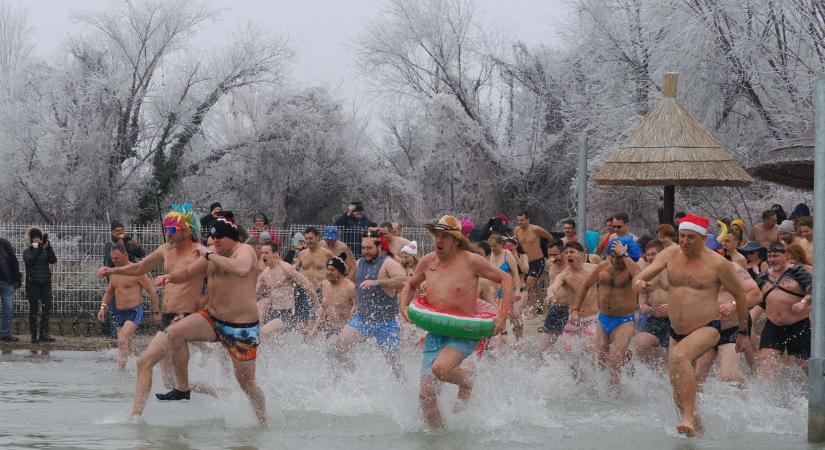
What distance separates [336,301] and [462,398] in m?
3.96

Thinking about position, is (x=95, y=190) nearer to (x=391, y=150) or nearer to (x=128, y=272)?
(x=391, y=150)

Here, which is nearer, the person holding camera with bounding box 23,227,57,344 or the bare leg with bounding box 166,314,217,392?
the bare leg with bounding box 166,314,217,392

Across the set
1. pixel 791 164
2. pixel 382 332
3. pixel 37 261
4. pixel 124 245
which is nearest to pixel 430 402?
pixel 382 332

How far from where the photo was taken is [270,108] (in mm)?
33688

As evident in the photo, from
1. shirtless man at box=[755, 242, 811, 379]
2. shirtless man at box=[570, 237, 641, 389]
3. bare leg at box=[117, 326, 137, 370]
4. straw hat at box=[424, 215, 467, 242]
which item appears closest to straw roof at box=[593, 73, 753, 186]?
shirtless man at box=[570, 237, 641, 389]

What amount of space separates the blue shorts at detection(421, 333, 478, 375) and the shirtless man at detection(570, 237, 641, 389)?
3102mm

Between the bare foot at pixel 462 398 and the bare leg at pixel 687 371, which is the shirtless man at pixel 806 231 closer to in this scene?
the bare leg at pixel 687 371

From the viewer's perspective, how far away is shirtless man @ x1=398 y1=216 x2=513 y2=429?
9.92 metres

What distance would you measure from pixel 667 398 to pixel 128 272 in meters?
5.06

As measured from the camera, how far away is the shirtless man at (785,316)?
38.6 ft

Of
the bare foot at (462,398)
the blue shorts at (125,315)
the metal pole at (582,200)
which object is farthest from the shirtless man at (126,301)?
the metal pole at (582,200)

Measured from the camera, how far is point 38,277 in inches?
734

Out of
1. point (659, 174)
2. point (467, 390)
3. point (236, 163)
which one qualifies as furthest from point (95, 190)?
point (467, 390)

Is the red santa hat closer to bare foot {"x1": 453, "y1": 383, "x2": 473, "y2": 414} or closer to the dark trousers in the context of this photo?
bare foot {"x1": 453, "y1": 383, "x2": 473, "y2": 414}
